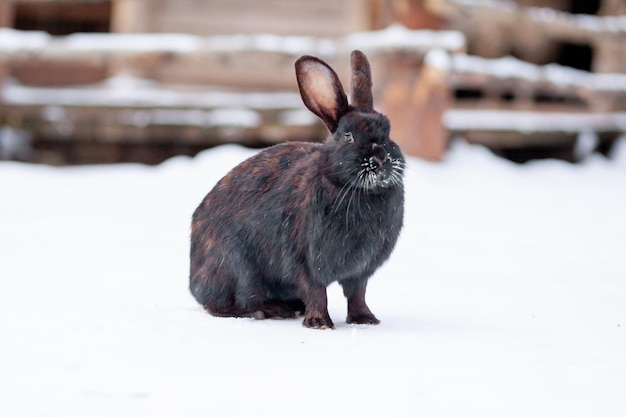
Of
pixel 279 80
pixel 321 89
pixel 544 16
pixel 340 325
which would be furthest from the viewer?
pixel 279 80

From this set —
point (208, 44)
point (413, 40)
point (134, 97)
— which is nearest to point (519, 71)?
point (413, 40)

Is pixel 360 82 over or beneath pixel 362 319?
over

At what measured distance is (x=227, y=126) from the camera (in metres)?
10.1

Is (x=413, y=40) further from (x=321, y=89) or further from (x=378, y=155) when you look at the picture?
(x=378, y=155)

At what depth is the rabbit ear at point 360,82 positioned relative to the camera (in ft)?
11.9

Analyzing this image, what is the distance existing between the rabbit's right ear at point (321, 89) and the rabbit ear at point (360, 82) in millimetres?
66

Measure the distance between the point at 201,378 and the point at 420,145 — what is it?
572 centimetres

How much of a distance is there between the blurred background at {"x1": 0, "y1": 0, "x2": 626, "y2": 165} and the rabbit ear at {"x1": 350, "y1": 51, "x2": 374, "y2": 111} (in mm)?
4454

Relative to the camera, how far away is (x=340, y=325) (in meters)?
3.74

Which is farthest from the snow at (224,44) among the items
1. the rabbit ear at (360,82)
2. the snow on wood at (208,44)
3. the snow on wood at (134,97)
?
the rabbit ear at (360,82)

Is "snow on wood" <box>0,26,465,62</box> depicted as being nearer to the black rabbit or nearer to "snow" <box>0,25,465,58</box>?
→ "snow" <box>0,25,465,58</box>

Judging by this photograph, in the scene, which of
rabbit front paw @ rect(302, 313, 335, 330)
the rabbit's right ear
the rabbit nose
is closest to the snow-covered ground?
rabbit front paw @ rect(302, 313, 335, 330)

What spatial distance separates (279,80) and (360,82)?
8403 millimetres

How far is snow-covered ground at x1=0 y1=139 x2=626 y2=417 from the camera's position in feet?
8.42
